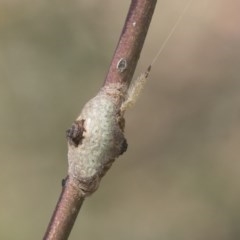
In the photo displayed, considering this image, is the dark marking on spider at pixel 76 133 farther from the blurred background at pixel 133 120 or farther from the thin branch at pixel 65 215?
the blurred background at pixel 133 120

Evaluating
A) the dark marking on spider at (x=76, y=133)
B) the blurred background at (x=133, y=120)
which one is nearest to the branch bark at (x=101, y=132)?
the dark marking on spider at (x=76, y=133)

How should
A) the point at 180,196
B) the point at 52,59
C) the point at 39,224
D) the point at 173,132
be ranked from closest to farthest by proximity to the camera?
the point at 39,224, the point at 180,196, the point at 173,132, the point at 52,59

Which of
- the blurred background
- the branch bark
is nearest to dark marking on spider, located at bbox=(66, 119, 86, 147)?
the branch bark

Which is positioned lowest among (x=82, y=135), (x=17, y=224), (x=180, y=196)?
(x=82, y=135)

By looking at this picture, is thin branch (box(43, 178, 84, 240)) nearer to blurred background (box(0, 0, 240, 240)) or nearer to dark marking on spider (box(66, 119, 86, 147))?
dark marking on spider (box(66, 119, 86, 147))

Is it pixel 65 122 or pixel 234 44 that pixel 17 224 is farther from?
pixel 234 44

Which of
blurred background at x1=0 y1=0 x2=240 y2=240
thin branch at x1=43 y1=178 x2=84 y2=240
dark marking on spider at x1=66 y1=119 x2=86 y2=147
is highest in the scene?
blurred background at x1=0 y1=0 x2=240 y2=240

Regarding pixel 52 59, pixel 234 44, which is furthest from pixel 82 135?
pixel 234 44

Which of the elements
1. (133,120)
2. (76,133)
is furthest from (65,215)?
(133,120)
